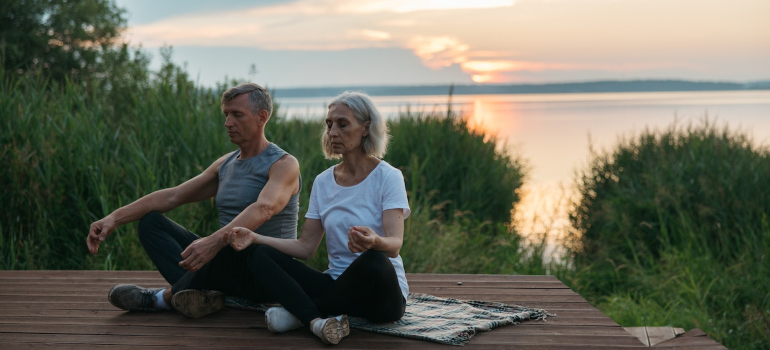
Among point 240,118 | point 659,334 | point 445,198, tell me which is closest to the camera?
→ point 240,118

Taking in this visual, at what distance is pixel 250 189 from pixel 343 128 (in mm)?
665

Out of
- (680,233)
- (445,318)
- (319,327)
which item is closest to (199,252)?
(319,327)

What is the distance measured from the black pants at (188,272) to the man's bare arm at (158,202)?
57mm

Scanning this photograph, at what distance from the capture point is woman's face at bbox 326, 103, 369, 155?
9.75 feet

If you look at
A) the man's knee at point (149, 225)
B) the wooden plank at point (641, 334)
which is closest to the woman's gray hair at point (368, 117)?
the man's knee at point (149, 225)

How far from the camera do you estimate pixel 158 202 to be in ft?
11.5

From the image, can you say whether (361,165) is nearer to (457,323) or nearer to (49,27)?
(457,323)

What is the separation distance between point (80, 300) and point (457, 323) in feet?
6.31

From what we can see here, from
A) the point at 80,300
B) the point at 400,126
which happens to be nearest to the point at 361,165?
the point at 80,300

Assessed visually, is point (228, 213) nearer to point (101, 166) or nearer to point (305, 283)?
point (305, 283)

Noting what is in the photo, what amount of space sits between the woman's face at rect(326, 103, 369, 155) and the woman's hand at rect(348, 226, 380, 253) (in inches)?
16.7

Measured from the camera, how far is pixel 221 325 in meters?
3.16

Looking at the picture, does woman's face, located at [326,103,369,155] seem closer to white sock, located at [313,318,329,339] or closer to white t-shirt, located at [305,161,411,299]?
white t-shirt, located at [305,161,411,299]

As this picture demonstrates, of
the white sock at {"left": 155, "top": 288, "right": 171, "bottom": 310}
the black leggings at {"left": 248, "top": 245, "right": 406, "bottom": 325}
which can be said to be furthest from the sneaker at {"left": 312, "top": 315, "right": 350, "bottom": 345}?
the white sock at {"left": 155, "top": 288, "right": 171, "bottom": 310}
